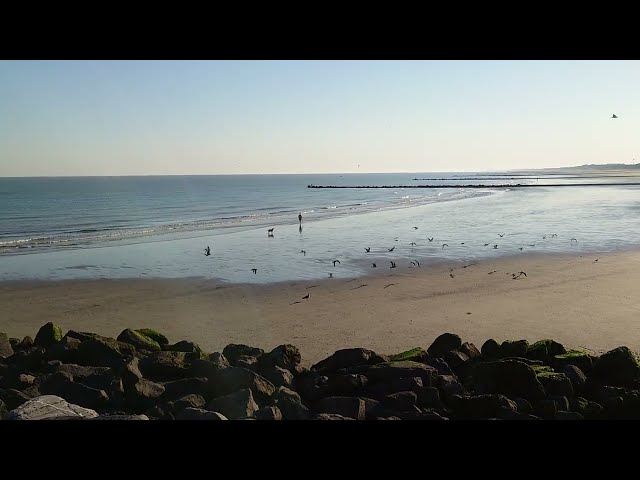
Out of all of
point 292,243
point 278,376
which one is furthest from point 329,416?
point 292,243

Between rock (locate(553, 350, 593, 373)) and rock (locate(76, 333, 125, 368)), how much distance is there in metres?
5.36

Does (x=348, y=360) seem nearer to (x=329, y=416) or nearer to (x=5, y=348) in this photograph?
(x=329, y=416)

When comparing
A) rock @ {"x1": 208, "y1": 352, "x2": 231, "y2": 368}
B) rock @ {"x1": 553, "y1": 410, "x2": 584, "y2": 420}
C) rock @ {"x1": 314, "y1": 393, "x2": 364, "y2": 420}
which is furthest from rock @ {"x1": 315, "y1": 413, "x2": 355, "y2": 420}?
rock @ {"x1": 553, "y1": 410, "x2": 584, "y2": 420}

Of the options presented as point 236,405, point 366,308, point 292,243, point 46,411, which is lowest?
point 366,308

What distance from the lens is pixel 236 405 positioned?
5.05 meters

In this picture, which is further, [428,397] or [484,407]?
[428,397]

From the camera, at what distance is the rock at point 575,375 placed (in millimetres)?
6008

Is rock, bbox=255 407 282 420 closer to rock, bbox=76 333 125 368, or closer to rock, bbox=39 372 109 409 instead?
rock, bbox=39 372 109 409

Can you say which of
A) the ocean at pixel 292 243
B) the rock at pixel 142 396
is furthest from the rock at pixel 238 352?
the ocean at pixel 292 243

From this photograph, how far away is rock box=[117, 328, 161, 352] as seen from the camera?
749 cm

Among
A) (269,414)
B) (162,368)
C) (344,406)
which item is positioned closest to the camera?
(269,414)

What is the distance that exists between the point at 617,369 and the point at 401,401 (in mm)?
2749

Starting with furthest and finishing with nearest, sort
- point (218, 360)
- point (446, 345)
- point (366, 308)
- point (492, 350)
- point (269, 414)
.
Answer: point (366, 308) → point (446, 345) → point (492, 350) → point (218, 360) → point (269, 414)
